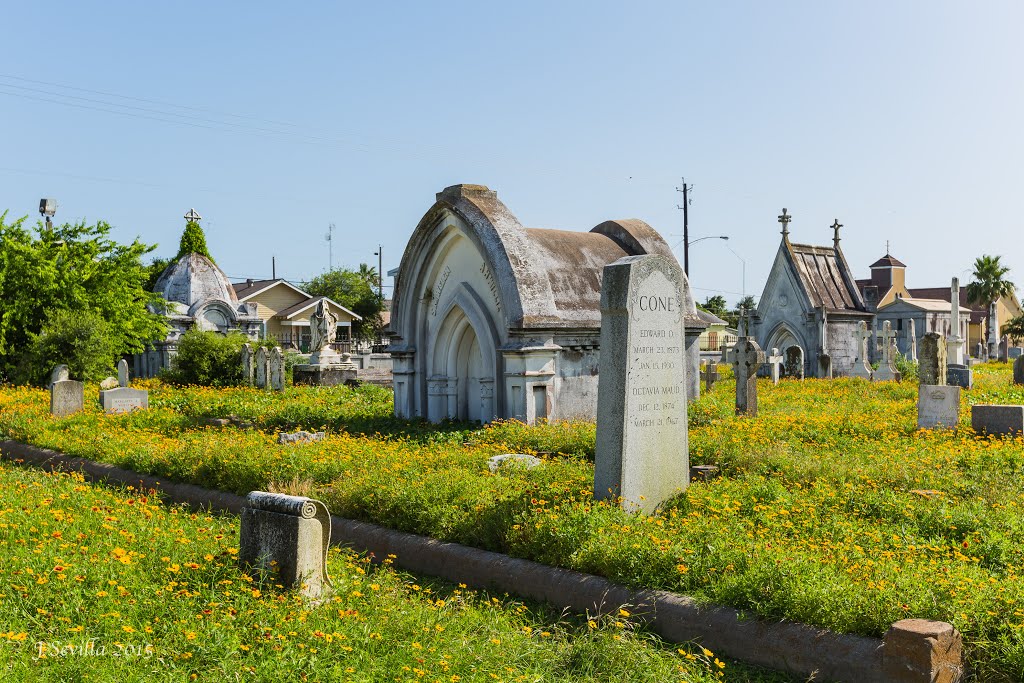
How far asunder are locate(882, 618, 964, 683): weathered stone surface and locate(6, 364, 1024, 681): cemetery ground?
0.21 m

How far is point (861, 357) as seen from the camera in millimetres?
31031

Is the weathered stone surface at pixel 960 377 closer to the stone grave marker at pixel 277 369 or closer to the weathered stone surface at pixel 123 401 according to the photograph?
the stone grave marker at pixel 277 369

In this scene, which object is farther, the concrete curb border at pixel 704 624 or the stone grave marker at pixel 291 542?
the stone grave marker at pixel 291 542

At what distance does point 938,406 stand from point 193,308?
30368 millimetres

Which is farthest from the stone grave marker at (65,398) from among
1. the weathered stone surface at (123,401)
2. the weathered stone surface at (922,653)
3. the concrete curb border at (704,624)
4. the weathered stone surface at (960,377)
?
the weathered stone surface at (960,377)

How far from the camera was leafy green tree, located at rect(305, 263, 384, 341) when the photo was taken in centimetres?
6575

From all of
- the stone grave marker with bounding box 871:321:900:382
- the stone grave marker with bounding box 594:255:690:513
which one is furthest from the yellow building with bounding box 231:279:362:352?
the stone grave marker with bounding box 594:255:690:513

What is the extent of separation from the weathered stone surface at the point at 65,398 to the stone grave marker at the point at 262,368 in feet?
27.3

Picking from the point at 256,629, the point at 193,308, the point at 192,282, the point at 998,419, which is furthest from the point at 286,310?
the point at 256,629

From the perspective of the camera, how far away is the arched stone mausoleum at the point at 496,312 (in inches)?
559

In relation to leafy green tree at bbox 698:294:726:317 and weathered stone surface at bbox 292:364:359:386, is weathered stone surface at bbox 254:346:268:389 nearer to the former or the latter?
weathered stone surface at bbox 292:364:359:386

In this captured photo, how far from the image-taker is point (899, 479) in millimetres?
9172

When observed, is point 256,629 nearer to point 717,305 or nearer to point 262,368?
point 262,368

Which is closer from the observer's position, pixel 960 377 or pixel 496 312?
pixel 496 312
